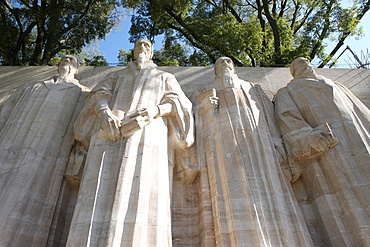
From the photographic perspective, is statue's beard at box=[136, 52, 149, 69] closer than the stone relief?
No

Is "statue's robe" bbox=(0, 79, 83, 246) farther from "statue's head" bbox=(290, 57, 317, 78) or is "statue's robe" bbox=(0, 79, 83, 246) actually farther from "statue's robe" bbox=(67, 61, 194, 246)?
"statue's head" bbox=(290, 57, 317, 78)

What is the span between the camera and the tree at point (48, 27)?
14.0 metres

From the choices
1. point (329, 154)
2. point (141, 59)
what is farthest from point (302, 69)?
point (141, 59)

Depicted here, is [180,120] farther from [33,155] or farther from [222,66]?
[33,155]

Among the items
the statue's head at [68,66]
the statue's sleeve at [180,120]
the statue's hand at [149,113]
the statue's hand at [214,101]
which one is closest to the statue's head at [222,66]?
the statue's hand at [214,101]

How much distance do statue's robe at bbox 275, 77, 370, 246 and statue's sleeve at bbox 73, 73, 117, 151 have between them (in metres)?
3.69

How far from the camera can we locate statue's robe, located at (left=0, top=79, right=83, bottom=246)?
5816mm

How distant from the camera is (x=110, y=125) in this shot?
6.24 metres

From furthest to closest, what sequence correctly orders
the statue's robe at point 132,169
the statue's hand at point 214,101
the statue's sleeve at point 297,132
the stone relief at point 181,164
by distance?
the statue's hand at point 214,101 → the statue's sleeve at point 297,132 → the stone relief at point 181,164 → the statue's robe at point 132,169

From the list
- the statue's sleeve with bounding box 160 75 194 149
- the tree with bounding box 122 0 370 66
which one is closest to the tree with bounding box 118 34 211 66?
the tree with bounding box 122 0 370 66

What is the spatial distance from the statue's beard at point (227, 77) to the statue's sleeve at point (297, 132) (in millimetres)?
1144

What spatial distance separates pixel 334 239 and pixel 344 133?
2070 mm

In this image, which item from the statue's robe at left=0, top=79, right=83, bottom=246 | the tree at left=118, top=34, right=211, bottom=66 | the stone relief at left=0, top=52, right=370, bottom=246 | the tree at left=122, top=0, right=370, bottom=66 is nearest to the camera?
the stone relief at left=0, top=52, right=370, bottom=246

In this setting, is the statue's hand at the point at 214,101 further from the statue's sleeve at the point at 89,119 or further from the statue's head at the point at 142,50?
the statue's sleeve at the point at 89,119
